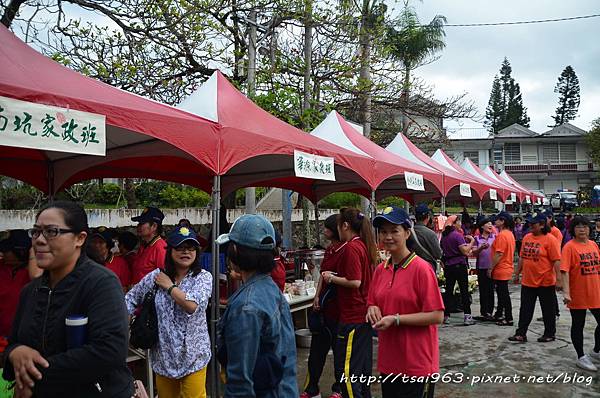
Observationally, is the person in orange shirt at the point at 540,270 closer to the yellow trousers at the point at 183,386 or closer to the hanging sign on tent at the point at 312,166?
the hanging sign on tent at the point at 312,166

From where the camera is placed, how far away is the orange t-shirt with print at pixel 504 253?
23.2 ft

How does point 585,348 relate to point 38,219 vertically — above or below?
below

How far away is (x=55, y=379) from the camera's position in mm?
1706

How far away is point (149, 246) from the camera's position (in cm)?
436

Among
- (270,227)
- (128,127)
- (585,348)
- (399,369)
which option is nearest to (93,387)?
(270,227)

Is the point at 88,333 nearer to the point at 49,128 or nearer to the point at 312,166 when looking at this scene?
the point at 49,128

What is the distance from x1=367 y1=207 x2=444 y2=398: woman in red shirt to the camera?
2.75 metres

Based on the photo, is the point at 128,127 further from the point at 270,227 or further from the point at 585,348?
the point at 585,348

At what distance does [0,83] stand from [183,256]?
4.99 feet

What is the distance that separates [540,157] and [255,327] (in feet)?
143

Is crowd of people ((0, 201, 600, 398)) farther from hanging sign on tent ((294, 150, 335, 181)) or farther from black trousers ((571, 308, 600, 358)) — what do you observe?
hanging sign on tent ((294, 150, 335, 181))

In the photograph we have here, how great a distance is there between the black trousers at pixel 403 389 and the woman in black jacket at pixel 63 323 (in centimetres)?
161

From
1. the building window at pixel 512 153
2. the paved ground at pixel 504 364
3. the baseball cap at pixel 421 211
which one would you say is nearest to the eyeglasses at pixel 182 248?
the paved ground at pixel 504 364

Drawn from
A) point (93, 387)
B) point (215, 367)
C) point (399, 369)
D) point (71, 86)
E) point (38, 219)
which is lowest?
point (215, 367)
